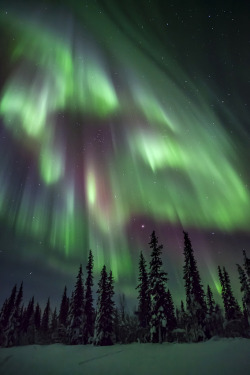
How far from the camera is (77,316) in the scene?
1681 inches

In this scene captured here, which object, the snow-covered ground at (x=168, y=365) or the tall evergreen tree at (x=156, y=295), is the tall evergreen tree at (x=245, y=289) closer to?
the tall evergreen tree at (x=156, y=295)

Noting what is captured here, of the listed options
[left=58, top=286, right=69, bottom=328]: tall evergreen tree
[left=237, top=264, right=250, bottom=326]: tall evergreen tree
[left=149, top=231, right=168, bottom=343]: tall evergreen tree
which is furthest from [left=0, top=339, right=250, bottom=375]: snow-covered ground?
[left=58, top=286, right=69, bottom=328]: tall evergreen tree

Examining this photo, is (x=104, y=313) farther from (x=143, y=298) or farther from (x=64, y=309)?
(x=64, y=309)

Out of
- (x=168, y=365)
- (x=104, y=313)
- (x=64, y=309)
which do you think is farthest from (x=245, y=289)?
(x=64, y=309)

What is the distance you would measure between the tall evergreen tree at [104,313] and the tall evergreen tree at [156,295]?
10.1 metres

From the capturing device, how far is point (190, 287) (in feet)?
108

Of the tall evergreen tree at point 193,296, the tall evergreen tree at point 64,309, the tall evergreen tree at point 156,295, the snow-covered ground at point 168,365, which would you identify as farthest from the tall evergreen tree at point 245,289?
the tall evergreen tree at point 64,309

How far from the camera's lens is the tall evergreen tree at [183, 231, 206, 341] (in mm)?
29000

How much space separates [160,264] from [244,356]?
21.9 meters

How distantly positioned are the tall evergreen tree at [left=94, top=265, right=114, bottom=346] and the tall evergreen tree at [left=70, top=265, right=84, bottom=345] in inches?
207

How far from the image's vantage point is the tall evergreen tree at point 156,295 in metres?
28.4

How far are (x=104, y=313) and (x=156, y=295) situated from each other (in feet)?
39.8

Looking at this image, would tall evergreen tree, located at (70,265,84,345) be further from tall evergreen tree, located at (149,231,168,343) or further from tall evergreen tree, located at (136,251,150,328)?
tall evergreen tree, located at (149,231,168,343)

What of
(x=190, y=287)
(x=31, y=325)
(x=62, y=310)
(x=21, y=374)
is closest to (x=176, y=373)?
(x=21, y=374)
